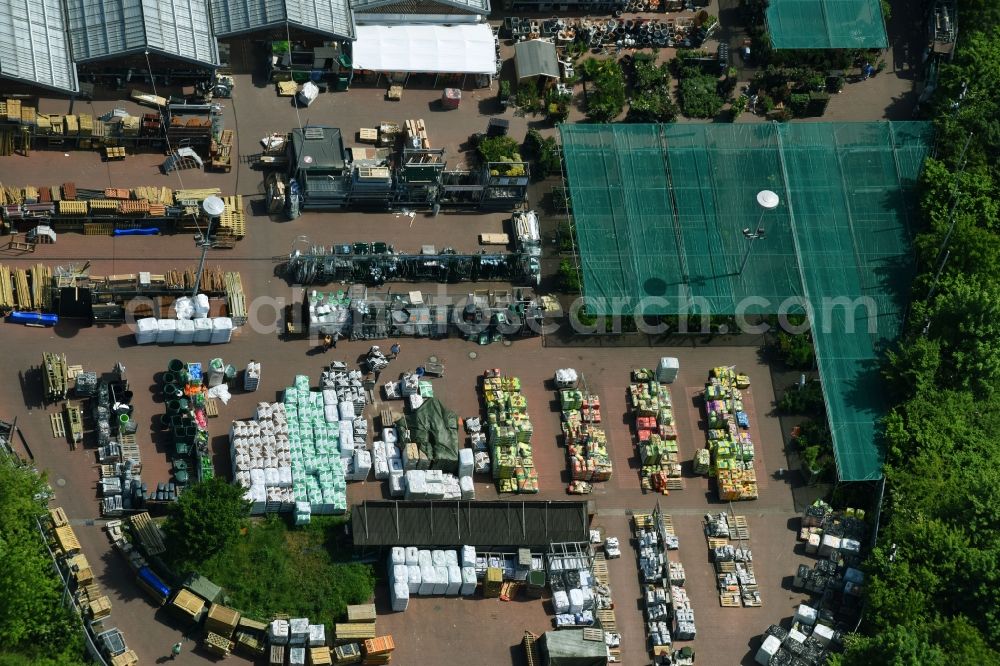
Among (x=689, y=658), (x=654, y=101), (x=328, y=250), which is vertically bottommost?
(x=689, y=658)

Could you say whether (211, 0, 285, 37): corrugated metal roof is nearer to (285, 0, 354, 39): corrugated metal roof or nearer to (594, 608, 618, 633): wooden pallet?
(285, 0, 354, 39): corrugated metal roof

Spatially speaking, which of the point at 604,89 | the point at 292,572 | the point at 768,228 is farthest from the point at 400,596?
the point at 604,89

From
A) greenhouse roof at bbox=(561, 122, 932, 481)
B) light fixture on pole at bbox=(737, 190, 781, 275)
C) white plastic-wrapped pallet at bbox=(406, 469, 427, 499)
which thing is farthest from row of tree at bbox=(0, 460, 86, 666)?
light fixture on pole at bbox=(737, 190, 781, 275)

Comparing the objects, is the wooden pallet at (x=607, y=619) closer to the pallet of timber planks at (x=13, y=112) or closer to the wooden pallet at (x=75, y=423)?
the wooden pallet at (x=75, y=423)

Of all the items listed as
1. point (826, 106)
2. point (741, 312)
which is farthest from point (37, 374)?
point (826, 106)

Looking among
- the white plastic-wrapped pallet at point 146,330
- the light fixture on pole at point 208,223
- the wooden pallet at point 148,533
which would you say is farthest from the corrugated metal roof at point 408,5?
the wooden pallet at point 148,533

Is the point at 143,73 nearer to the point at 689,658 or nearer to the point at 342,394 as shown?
the point at 342,394

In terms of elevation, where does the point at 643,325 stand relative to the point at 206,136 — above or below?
below
